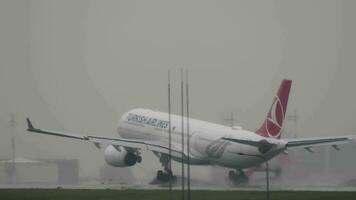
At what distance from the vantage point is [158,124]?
9638 cm

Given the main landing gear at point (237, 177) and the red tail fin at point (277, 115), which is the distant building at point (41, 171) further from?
the red tail fin at point (277, 115)

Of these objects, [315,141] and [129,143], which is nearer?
[315,141]

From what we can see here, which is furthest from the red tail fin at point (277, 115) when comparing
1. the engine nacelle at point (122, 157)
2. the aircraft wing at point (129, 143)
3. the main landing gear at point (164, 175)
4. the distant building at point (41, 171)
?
the distant building at point (41, 171)

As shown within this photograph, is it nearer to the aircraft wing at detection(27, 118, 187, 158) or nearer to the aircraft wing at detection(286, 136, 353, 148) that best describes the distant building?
the aircraft wing at detection(27, 118, 187, 158)

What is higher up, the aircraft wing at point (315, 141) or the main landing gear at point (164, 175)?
the aircraft wing at point (315, 141)

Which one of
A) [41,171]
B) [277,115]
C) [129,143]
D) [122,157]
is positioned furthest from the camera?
[41,171]

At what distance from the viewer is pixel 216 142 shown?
88.8m

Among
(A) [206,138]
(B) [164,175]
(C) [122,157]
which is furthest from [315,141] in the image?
(C) [122,157]

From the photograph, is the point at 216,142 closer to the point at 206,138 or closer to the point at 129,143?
the point at 206,138

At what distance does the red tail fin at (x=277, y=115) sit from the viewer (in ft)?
285
